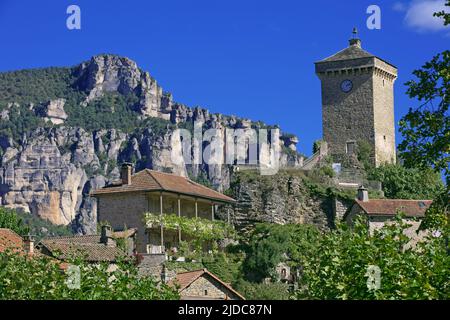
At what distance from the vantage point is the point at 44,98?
A: 199125 millimetres

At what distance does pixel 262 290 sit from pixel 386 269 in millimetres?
21764

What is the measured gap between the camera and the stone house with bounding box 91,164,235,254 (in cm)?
4709

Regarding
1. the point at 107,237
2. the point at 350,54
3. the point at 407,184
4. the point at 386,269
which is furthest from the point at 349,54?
the point at 386,269

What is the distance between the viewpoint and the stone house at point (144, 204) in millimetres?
47094

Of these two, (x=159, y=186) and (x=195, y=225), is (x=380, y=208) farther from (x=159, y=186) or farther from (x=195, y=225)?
(x=159, y=186)

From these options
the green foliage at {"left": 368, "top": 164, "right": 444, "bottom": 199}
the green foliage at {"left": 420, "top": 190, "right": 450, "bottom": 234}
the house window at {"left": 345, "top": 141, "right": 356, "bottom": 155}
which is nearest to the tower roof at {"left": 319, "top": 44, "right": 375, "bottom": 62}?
the house window at {"left": 345, "top": 141, "right": 356, "bottom": 155}

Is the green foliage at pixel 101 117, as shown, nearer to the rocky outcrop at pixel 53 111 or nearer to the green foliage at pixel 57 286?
the rocky outcrop at pixel 53 111

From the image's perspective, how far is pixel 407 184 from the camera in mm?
58344

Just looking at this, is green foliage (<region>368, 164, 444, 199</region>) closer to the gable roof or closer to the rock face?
the gable roof

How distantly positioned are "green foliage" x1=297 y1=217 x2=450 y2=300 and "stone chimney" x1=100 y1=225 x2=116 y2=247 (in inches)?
875

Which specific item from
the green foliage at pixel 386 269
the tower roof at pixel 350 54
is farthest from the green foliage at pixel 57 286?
the tower roof at pixel 350 54
